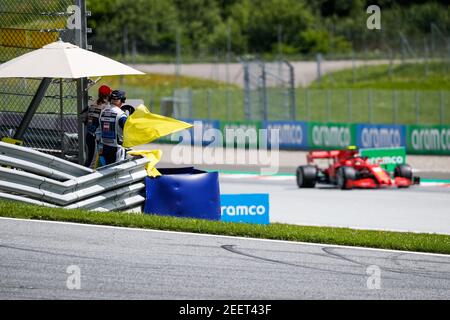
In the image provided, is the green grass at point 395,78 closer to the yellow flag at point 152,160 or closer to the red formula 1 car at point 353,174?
the red formula 1 car at point 353,174

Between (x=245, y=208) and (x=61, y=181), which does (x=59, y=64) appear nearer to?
(x=61, y=181)

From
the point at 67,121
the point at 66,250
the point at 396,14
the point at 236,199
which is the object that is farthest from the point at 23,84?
the point at 396,14

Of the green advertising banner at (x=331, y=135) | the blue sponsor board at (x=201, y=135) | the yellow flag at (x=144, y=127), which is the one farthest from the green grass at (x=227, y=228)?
the blue sponsor board at (x=201, y=135)

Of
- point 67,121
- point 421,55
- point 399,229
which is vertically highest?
point 421,55

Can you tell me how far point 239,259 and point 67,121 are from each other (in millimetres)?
4838

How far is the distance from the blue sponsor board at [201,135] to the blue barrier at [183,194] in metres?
17.4

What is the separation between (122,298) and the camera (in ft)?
25.6

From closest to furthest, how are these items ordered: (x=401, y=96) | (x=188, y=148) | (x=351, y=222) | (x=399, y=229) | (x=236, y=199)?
(x=236, y=199) < (x=399, y=229) < (x=351, y=222) < (x=188, y=148) < (x=401, y=96)

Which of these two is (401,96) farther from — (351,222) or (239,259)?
(239,259)

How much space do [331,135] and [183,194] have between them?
1738 centimetres

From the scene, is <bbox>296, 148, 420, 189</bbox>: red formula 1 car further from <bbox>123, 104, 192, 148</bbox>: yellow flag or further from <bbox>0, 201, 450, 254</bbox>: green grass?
<bbox>0, 201, 450, 254</bbox>: green grass

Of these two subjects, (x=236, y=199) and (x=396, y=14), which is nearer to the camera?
(x=236, y=199)

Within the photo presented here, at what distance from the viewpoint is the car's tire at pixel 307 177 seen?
20.6 metres

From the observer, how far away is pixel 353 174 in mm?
19984
